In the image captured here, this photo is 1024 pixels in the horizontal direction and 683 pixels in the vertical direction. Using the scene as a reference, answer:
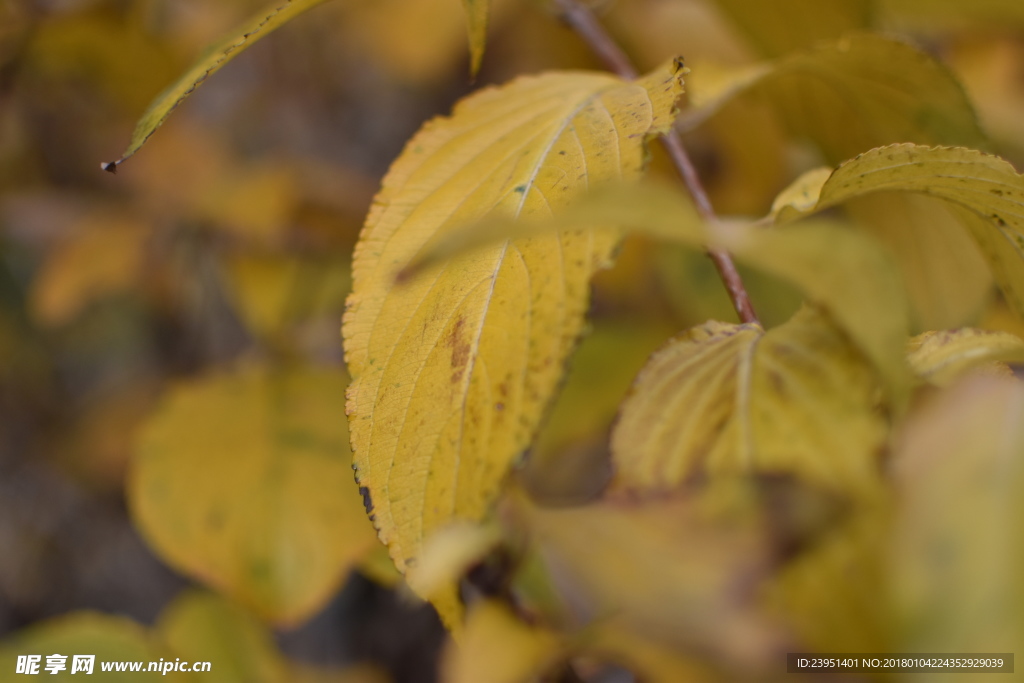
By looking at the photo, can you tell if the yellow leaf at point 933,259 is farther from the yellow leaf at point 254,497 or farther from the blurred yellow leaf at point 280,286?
the blurred yellow leaf at point 280,286

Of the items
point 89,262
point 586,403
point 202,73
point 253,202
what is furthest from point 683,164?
point 89,262

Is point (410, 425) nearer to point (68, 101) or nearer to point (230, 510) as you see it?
point (230, 510)

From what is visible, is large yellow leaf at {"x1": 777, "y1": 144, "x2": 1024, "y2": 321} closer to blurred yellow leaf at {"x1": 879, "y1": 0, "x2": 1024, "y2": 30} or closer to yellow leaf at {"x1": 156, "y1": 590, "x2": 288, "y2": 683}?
blurred yellow leaf at {"x1": 879, "y1": 0, "x2": 1024, "y2": 30}

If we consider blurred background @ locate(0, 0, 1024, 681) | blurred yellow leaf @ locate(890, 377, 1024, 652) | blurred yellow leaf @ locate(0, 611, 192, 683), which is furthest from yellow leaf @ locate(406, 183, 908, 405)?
blurred yellow leaf @ locate(0, 611, 192, 683)

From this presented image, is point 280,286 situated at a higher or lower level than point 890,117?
lower

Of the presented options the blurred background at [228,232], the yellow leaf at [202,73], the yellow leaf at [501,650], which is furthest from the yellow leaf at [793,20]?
the yellow leaf at [501,650]

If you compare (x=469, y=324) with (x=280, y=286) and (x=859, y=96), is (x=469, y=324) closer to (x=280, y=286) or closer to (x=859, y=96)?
(x=859, y=96)
